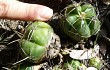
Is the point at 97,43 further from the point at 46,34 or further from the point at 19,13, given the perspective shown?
the point at 19,13

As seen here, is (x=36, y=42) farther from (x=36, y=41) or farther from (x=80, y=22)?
(x=80, y=22)

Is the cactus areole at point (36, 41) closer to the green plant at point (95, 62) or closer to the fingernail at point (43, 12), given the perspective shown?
the fingernail at point (43, 12)

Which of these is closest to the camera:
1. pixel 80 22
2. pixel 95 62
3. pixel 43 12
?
pixel 43 12

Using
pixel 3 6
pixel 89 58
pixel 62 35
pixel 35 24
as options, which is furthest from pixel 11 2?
pixel 89 58

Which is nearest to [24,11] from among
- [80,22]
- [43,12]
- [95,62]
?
[43,12]

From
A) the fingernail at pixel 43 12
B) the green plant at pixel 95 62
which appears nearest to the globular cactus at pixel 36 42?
the fingernail at pixel 43 12

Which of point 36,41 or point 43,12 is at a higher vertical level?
point 43,12

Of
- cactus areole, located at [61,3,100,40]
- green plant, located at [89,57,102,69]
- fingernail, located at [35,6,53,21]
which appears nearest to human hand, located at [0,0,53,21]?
fingernail, located at [35,6,53,21]

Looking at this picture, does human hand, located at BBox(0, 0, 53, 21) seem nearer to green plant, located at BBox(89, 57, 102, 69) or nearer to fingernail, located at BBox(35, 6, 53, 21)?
fingernail, located at BBox(35, 6, 53, 21)
